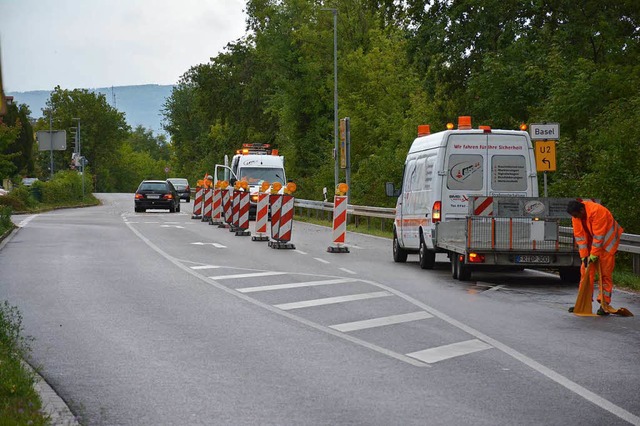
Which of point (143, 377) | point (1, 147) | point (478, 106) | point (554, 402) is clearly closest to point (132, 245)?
point (1, 147)

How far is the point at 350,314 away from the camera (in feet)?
44.5

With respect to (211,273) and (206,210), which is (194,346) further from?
(206,210)

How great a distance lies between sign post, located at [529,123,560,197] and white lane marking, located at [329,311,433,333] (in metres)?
10.4

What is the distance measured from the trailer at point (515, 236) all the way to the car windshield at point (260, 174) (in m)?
27.6

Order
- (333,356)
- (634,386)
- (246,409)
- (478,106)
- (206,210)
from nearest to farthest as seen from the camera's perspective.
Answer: (246,409), (634,386), (333,356), (478,106), (206,210)

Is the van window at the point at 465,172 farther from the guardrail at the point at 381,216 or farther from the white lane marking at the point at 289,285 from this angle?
the white lane marking at the point at 289,285

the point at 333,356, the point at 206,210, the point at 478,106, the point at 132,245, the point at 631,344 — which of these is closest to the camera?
the point at 333,356

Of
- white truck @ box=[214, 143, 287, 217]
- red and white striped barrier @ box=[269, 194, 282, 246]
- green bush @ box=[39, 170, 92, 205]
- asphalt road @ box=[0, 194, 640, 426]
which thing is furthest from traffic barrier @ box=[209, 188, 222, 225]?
green bush @ box=[39, 170, 92, 205]

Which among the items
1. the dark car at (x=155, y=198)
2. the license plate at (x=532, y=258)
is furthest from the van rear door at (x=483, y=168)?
the dark car at (x=155, y=198)

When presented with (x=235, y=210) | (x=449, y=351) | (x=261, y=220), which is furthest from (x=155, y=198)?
(x=449, y=351)

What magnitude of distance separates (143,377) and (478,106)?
89.1ft

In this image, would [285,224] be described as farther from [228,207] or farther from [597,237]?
[597,237]

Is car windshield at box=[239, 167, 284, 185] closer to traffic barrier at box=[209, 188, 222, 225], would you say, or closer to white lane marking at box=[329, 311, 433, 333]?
traffic barrier at box=[209, 188, 222, 225]

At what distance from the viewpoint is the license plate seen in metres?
17.7
